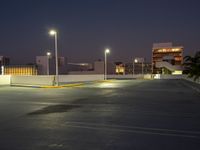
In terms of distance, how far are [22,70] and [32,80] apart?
160 feet

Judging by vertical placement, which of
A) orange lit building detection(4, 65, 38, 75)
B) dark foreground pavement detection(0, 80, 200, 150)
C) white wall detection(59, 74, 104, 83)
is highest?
orange lit building detection(4, 65, 38, 75)

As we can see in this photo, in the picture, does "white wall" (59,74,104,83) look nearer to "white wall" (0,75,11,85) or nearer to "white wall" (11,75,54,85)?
"white wall" (11,75,54,85)

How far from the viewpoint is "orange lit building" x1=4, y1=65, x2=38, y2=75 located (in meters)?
82.3

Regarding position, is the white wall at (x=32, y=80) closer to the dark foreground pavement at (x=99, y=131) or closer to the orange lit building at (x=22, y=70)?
the dark foreground pavement at (x=99, y=131)

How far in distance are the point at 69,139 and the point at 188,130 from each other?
3577 mm

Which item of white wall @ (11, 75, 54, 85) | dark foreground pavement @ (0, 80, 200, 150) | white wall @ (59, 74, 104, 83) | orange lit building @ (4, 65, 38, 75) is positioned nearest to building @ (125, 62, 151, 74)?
orange lit building @ (4, 65, 38, 75)

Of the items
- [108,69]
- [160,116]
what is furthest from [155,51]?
[160,116]

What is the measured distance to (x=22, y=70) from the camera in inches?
3287

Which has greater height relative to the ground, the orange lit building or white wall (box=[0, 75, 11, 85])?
the orange lit building

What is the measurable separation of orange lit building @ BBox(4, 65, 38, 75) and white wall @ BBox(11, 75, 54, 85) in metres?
44.6

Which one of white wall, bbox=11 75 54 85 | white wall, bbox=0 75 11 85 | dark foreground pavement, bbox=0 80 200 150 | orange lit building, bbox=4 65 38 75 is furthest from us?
orange lit building, bbox=4 65 38 75

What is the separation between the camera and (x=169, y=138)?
7148 millimetres

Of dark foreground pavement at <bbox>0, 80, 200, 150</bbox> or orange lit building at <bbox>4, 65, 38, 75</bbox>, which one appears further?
orange lit building at <bbox>4, 65, 38, 75</bbox>

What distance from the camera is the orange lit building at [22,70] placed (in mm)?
82312
